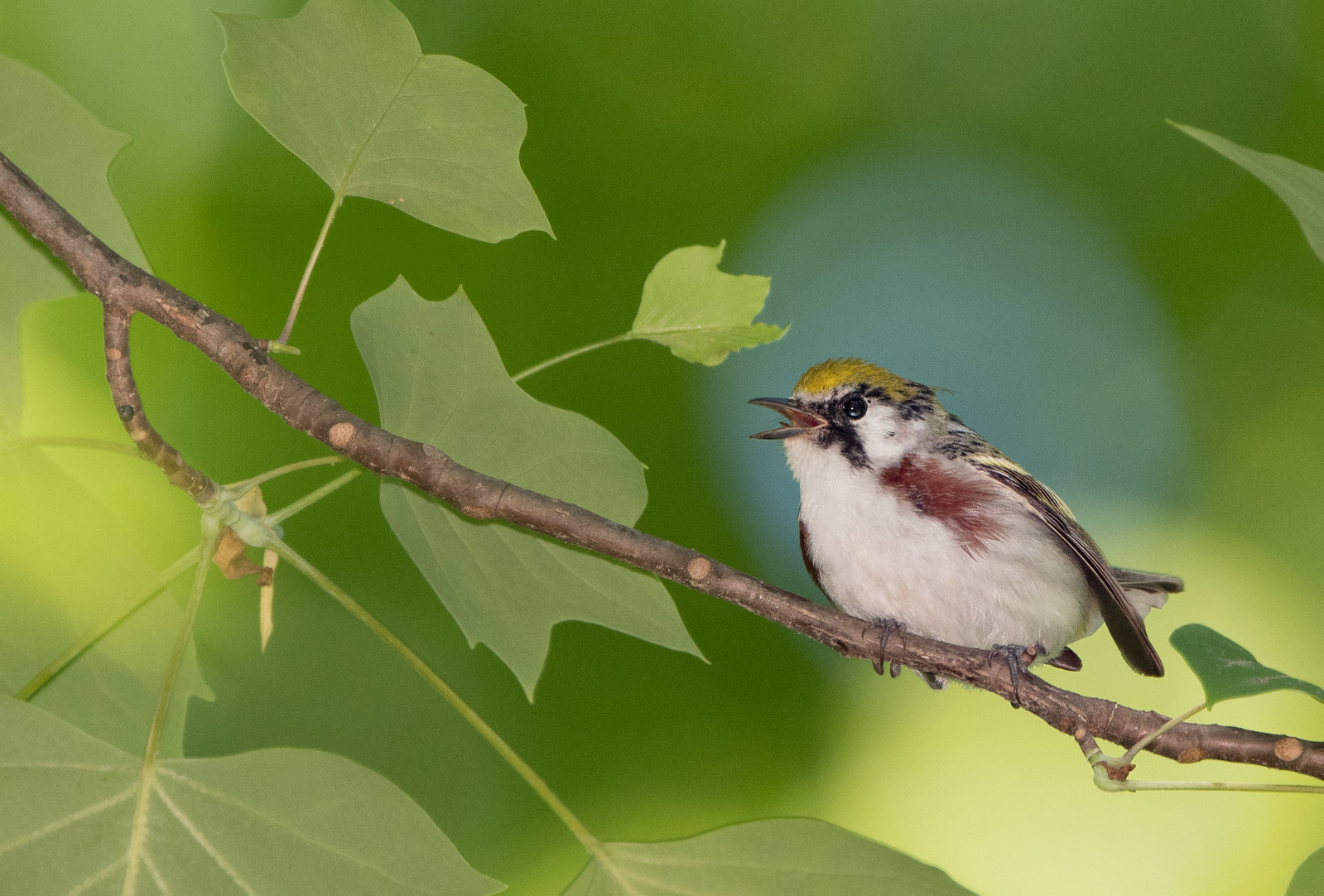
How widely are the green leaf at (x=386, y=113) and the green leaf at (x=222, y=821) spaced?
2.27 feet

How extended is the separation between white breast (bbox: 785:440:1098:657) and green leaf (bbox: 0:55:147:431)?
1.30 m

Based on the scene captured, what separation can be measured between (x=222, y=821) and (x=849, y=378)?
Result: 160 cm

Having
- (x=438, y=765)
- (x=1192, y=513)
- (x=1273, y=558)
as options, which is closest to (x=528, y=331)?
(x=438, y=765)

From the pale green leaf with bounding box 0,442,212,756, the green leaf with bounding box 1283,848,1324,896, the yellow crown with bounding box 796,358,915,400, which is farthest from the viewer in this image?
the yellow crown with bounding box 796,358,915,400

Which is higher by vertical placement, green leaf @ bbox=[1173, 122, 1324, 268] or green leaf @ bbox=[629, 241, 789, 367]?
green leaf @ bbox=[1173, 122, 1324, 268]

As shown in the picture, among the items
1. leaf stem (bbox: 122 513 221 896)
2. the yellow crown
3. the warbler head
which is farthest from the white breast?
leaf stem (bbox: 122 513 221 896)

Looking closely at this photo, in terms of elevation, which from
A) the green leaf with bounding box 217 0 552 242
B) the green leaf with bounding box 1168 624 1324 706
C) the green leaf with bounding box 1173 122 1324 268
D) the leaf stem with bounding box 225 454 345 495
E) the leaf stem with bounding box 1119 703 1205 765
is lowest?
the leaf stem with bounding box 225 454 345 495

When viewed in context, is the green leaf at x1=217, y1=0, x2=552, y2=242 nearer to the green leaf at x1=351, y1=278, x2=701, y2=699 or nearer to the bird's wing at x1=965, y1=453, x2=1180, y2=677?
the green leaf at x1=351, y1=278, x2=701, y2=699

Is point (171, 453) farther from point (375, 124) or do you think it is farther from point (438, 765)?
point (438, 765)

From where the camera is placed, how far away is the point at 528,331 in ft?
12.5

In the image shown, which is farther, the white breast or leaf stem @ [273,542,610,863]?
the white breast

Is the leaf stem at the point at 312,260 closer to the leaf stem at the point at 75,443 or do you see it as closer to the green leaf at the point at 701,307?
the leaf stem at the point at 75,443

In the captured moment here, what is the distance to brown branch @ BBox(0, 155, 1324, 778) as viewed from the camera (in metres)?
1.13

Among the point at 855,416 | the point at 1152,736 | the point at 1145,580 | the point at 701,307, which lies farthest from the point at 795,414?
the point at 1152,736
